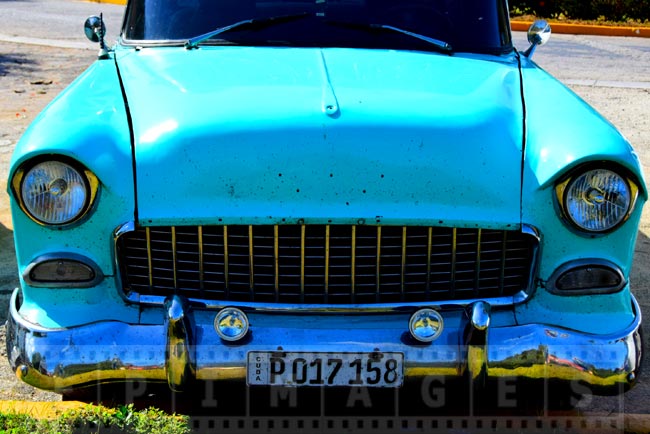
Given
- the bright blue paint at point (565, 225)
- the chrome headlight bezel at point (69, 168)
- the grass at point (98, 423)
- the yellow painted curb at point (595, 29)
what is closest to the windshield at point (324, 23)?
the bright blue paint at point (565, 225)

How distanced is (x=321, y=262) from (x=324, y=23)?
141cm

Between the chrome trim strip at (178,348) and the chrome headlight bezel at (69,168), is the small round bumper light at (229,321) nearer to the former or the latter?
the chrome trim strip at (178,348)

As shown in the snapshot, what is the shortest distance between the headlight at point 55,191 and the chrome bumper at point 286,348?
1.17ft

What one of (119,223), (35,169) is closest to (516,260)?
(119,223)

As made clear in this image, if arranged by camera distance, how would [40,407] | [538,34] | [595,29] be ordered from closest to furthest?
[40,407] → [538,34] → [595,29]

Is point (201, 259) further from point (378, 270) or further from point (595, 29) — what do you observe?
point (595, 29)

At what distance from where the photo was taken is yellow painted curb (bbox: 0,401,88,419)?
3.37m

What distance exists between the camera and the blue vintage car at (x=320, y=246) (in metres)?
3.07

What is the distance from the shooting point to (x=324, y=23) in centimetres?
418

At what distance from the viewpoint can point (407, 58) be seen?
13.0ft

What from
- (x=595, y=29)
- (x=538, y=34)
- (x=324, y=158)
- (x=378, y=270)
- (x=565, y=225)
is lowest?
(x=595, y=29)

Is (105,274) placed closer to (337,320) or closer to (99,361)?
(99,361)

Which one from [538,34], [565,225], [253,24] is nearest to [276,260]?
[565,225]

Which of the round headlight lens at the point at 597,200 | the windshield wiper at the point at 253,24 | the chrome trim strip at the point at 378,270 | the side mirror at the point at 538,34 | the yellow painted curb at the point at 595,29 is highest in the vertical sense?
the windshield wiper at the point at 253,24
